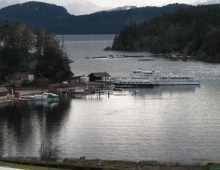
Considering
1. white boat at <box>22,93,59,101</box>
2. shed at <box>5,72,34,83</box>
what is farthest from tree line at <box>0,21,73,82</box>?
white boat at <box>22,93,59,101</box>

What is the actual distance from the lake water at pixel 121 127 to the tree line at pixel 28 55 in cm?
485

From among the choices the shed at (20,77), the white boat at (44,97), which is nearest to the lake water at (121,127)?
the white boat at (44,97)

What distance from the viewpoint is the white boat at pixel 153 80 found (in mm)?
41875

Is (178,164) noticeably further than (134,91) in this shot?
No

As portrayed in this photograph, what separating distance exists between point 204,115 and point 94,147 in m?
8.80

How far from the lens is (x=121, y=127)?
2302 cm

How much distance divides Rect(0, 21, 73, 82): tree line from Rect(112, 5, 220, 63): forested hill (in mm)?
31881

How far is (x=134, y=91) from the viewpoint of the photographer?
38.2m

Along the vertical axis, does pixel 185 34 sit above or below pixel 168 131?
above

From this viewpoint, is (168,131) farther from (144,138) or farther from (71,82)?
(71,82)

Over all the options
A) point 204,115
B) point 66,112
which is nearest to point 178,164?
point 204,115

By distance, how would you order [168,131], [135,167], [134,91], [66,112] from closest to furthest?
[135,167], [168,131], [66,112], [134,91]

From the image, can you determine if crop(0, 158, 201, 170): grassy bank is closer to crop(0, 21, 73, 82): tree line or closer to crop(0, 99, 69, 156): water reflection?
crop(0, 99, 69, 156): water reflection

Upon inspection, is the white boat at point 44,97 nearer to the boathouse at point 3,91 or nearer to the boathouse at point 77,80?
the boathouse at point 3,91
